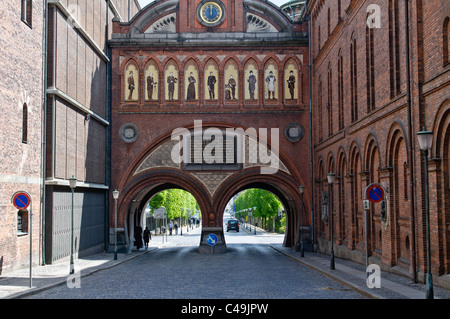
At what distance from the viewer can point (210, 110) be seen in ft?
108

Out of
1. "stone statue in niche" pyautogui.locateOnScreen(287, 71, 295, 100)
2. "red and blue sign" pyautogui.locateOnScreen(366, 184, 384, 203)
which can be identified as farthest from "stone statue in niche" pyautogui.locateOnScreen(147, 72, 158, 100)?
"red and blue sign" pyautogui.locateOnScreen(366, 184, 384, 203)

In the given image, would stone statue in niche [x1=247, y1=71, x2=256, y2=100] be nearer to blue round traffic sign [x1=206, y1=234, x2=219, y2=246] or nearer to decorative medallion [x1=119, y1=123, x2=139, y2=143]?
decorative medallion [x1=119, y1=123, x2=139, y2=143]

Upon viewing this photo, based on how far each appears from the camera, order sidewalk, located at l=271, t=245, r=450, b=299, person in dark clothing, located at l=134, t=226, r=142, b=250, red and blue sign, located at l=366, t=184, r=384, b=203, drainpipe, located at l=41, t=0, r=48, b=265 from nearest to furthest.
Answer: sidewalk, located at l=271, t=245, r=450, b=299 → red and blue sign, located at l=366, t=184, r=384, b=203 → drainpipe, located at l=41, t=0, r=48, b=265 → person in dark clothing, located at l=134, t=226, r=142, b=250

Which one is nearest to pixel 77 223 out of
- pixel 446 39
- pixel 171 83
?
pixel 171 83

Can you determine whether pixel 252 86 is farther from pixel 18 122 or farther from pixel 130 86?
pixel 18 122

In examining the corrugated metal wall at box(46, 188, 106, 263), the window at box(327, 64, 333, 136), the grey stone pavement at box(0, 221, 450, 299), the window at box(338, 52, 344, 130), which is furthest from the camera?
the window at box(327, 64, 333, 136)

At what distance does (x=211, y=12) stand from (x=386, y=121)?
57.0 feet

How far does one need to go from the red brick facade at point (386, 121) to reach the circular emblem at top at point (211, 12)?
6.16 m

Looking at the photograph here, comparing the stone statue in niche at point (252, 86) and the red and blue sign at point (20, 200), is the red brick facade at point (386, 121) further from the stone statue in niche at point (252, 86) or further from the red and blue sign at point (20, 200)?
the red and blue sign at point (20, 200)

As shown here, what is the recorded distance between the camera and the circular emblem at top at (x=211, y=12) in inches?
1331

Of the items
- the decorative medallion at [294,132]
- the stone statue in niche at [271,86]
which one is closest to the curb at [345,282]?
the decorative medallion at [294,132]

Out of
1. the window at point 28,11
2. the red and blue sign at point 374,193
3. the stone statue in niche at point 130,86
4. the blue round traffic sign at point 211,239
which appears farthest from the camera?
the stone statue in niche at point 130,86

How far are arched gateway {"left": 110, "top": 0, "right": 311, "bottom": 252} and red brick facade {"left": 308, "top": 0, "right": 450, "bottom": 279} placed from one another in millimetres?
2532

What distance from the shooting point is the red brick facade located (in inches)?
596
